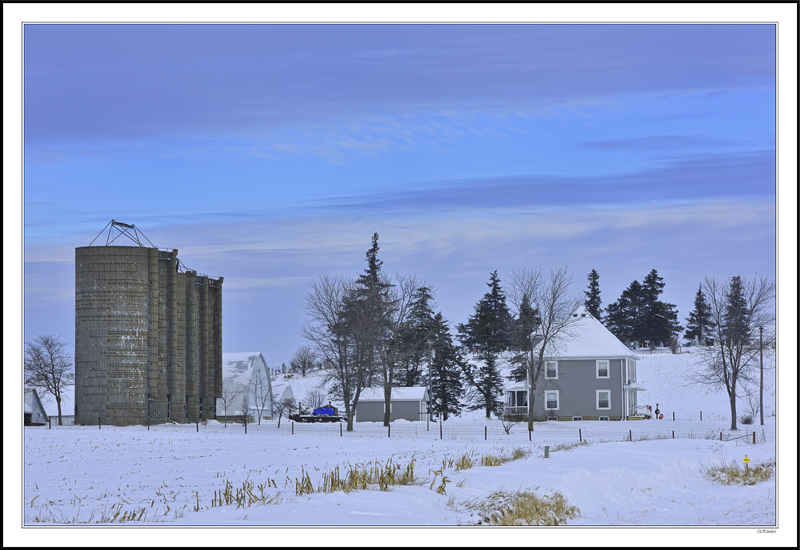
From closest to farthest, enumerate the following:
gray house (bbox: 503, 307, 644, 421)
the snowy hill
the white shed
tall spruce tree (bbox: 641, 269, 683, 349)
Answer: gray house (bbox: 503, 307, 644, 421) → the white shed → the snowy hill → tall spruce tree (bbox: 641, 269, 683, 349)

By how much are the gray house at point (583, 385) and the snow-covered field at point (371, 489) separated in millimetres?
22635

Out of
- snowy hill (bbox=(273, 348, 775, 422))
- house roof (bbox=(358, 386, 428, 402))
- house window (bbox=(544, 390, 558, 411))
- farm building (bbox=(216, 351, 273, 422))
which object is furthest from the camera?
snowy hill (bbox=(273, 348, 775, 422))

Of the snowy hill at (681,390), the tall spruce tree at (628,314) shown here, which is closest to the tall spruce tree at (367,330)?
the snowy hill at (681,390)

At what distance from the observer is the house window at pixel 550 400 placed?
2458 inches

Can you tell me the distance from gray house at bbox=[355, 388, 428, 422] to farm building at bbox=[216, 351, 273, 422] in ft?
31.2

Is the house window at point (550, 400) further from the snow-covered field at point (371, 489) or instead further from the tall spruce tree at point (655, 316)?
the tall spruce tree at point (655, 316)

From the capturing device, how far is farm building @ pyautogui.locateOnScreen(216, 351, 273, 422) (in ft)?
235

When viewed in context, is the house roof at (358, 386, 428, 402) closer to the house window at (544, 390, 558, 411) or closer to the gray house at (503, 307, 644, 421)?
the gray house at (503, 307, 644, 421)

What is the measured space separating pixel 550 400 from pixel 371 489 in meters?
47.0

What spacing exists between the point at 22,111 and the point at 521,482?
525 inches

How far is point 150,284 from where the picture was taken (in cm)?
5944

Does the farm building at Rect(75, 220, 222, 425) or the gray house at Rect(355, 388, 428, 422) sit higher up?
the farm building at Rect(75, 220, 222, 425)

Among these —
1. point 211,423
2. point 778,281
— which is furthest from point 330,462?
point 211,423

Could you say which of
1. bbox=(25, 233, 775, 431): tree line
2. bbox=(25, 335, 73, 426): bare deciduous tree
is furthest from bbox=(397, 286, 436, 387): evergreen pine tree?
bbox=(25, 335, 73, 426): bare deciduous tree
